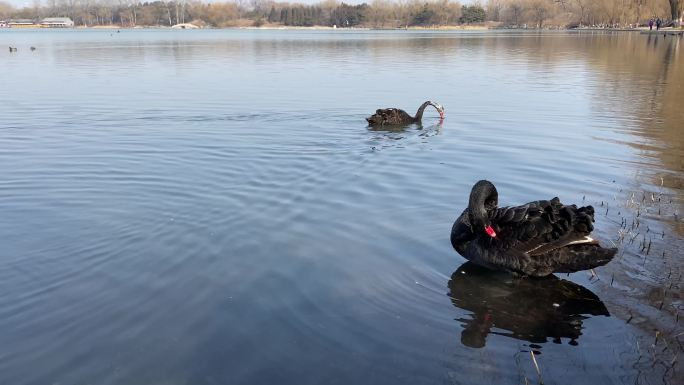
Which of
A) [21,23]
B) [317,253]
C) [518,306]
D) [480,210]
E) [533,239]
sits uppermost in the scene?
[21,23]

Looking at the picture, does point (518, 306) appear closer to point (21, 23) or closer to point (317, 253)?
point (317, 253)

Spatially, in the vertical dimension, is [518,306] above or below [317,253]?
below

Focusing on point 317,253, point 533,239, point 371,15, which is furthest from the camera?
point 371,15

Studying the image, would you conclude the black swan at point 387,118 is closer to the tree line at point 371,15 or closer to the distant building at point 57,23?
the tree line at point 371,15

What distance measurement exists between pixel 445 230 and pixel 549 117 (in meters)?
9.40

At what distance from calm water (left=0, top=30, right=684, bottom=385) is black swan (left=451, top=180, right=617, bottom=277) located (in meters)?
0.30

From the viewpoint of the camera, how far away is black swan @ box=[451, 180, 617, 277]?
547cm

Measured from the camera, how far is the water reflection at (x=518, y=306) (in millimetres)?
4949

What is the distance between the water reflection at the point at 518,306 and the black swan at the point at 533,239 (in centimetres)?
21

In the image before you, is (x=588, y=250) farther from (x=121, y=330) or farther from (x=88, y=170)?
(x=88, y=170)

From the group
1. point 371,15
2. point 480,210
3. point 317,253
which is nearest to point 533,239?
point 480,210

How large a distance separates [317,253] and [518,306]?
2173mm

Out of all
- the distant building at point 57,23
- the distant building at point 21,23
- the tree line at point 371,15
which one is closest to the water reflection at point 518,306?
the tree line at point 371,15

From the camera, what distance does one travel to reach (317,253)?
6.49 m
